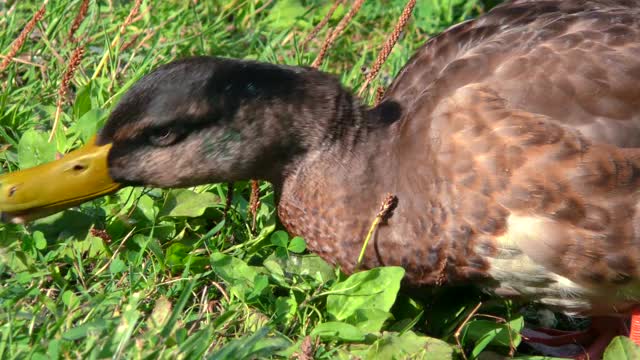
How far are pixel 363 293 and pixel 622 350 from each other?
0.95 meters

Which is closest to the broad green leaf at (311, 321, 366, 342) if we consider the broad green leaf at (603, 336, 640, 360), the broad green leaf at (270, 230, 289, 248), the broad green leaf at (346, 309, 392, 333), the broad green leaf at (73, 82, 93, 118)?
the broad green leaf at (346, 309, 392, 333)

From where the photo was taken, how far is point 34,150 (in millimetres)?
4281

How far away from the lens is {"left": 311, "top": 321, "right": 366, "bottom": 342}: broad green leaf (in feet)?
12.2

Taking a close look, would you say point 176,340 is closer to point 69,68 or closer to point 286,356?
point 286,356

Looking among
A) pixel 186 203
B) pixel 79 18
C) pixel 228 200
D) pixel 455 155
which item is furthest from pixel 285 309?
pixel 79 18

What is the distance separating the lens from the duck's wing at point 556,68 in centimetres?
375

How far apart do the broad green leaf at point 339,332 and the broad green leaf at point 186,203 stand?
75cm

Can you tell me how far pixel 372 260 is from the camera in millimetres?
3943

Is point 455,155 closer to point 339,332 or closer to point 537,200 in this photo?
point 537,200

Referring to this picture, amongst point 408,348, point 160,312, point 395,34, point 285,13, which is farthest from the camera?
point 285,13

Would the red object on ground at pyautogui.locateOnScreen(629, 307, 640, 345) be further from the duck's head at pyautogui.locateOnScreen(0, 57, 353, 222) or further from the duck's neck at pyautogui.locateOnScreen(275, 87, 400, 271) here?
the duck's head at pyautogui.locateOnScreen(0, 57, 353, 222)

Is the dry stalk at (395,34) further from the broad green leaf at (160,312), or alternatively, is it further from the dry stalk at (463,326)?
the broad green leaf at (160,312)

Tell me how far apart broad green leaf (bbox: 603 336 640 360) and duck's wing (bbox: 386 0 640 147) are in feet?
2.47

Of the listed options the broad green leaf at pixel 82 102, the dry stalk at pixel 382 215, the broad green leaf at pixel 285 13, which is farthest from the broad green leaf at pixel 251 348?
the broad green leaf at pixel 285 13
